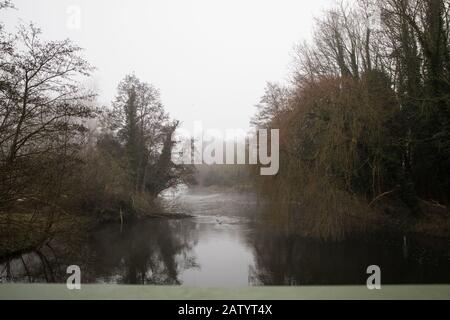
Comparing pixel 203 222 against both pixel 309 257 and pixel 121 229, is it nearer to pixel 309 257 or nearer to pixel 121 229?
pixel 121 229

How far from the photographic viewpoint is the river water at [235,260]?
362 inches

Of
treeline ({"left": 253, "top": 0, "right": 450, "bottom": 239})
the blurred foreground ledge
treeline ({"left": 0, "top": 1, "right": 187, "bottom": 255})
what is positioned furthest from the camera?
treeline ({"left": 253, "top": 0, "right": 450, "bottom": 239})

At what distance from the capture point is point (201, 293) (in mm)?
4594

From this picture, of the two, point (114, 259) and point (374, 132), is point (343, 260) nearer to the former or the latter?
point (374, 132)

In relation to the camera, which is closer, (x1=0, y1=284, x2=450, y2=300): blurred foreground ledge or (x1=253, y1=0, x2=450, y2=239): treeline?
(x1=0, y1=284, x2=450, y2=300): blurred foreground ledge

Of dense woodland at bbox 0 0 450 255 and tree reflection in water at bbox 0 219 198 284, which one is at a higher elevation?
dense woodland at bbox 0 0 450 255

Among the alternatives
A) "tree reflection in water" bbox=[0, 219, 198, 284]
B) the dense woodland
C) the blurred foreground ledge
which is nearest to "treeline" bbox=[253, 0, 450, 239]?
the dense woodland

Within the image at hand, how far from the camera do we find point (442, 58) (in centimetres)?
1325

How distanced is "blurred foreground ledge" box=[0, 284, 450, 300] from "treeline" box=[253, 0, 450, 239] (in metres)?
6.00

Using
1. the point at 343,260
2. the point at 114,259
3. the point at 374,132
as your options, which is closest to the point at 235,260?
the point at 343,260

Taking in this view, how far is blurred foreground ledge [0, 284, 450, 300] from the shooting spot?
4.48 m

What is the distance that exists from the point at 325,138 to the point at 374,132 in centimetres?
199

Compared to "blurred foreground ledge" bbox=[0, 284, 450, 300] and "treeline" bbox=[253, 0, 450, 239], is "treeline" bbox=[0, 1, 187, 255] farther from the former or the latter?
"treeline" bbox=[253, 0, 450, 239]
